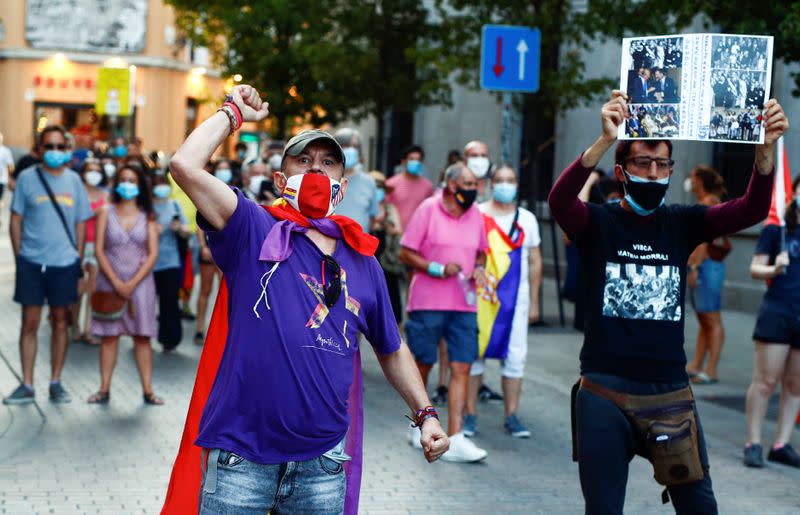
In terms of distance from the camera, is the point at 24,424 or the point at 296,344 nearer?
the point at 296,344

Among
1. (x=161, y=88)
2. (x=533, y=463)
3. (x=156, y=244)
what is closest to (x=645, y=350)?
(x=533, y=463)

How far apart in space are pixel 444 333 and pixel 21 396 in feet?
10.5

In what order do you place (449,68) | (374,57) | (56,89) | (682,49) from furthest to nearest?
(56,89)
(374,57)
(449,68)
(682,49)

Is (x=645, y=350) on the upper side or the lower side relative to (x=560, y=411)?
upper

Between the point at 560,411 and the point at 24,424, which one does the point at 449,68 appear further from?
the point at 24,424

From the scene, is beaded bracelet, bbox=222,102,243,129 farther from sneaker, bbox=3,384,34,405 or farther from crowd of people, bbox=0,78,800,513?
sneaker, bbox=3,384,34,405

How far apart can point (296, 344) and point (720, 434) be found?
6.09 m

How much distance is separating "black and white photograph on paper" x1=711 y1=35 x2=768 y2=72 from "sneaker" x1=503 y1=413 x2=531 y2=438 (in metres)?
4.65

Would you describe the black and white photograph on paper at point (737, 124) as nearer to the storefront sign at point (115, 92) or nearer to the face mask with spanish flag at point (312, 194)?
the face mask with spanish flag at point (312, 194)

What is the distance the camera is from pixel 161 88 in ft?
180

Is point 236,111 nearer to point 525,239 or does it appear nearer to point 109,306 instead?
point 525,239

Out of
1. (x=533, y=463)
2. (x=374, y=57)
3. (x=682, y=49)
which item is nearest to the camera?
(x=682, y=49)

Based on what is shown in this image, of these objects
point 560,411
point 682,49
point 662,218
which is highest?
point 682,49

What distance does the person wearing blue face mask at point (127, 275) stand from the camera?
938 centimetres
